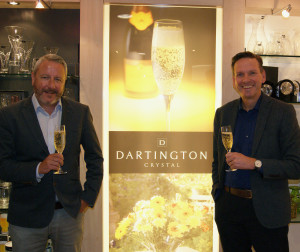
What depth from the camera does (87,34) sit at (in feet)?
9.58

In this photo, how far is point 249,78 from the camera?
238 cm

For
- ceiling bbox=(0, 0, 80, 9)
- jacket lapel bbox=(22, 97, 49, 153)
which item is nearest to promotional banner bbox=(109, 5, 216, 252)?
ceiling bbox=(0, 0, 80, 9)

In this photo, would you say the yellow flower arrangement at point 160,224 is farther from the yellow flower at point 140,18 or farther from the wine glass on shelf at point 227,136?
the yellow flower at point 140,18

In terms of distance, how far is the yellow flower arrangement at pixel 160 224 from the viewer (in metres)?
3.07

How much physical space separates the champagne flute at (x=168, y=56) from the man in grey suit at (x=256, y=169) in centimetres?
64

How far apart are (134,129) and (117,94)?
32cm

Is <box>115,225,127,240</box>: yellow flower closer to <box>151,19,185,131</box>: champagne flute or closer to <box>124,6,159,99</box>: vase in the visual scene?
<box>151,19,185,131</box>: champagne flute

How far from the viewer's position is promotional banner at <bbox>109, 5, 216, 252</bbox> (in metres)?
3.00

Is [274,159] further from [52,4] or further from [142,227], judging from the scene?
[52,4]

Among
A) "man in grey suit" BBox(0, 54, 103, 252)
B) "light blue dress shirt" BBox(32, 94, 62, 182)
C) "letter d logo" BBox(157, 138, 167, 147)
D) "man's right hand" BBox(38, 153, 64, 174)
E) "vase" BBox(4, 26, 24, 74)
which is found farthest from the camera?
"letter d logo" BBox(157, 138, 167, 147)

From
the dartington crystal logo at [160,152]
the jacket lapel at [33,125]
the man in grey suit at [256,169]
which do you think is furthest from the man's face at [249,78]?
the jacket lapel at [33,125]

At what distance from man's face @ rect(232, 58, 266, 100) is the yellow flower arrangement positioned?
1.17 m

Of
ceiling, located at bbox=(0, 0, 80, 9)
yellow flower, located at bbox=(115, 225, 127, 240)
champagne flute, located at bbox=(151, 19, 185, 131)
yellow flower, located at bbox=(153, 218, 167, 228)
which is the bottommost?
yellow flower, located at bbox=(115, 225, 127, 240)

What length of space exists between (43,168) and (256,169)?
4.28 ft
